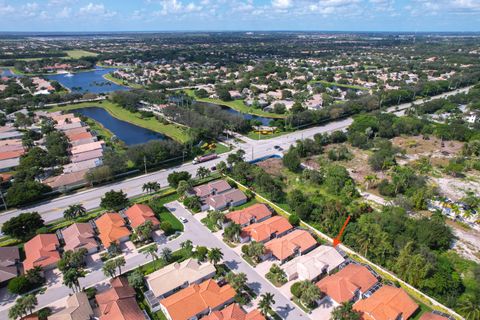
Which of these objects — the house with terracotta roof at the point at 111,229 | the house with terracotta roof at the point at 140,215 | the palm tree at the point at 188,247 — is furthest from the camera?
the house with terracotta roof at the point at 140,215

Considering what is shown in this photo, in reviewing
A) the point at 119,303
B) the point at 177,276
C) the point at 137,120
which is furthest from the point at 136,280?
the point at 137,120

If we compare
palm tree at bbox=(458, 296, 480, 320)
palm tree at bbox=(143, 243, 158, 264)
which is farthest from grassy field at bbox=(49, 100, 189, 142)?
palm tree at bbox=(458, 296, 480, 320)

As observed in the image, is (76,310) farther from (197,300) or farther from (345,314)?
(345,314)

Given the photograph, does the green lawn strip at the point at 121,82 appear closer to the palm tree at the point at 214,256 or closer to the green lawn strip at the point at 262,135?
the green lawn strip at the point at 262,135

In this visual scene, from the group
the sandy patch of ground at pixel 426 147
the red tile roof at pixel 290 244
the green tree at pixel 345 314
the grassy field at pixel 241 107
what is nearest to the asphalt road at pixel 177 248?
the green tree at pixel 345 314

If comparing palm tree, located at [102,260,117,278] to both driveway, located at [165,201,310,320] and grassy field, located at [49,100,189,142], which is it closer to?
driveway, located at [165,201,310,320]

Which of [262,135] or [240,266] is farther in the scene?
[262,135]
